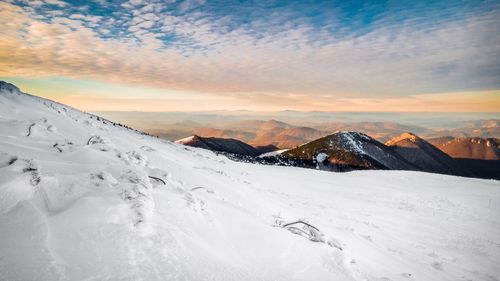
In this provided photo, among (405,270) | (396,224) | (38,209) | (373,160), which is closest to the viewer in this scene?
(38,209)

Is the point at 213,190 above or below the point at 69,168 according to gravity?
below

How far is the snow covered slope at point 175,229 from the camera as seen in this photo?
333 cm

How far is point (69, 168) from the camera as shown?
5.62 metres

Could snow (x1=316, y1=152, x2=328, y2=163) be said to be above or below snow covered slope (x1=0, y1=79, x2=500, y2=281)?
below

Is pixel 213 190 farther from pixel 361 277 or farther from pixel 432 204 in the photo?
pixel 432 204

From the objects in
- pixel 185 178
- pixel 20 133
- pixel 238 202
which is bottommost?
pixel 238 202

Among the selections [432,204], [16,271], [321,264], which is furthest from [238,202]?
[432,204]

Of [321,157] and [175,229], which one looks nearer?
[175,229]

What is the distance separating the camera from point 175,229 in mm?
4602

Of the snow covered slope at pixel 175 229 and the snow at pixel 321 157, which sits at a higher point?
the snow covered slope at pixel 175 229

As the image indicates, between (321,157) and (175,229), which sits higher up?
(175,229)

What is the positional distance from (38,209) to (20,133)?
478 centimetres

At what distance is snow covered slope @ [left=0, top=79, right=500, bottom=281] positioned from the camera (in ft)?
10.9

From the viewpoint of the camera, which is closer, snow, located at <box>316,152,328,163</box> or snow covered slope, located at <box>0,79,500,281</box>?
snow covered slope, located at <box>0,79,500,281</box>
